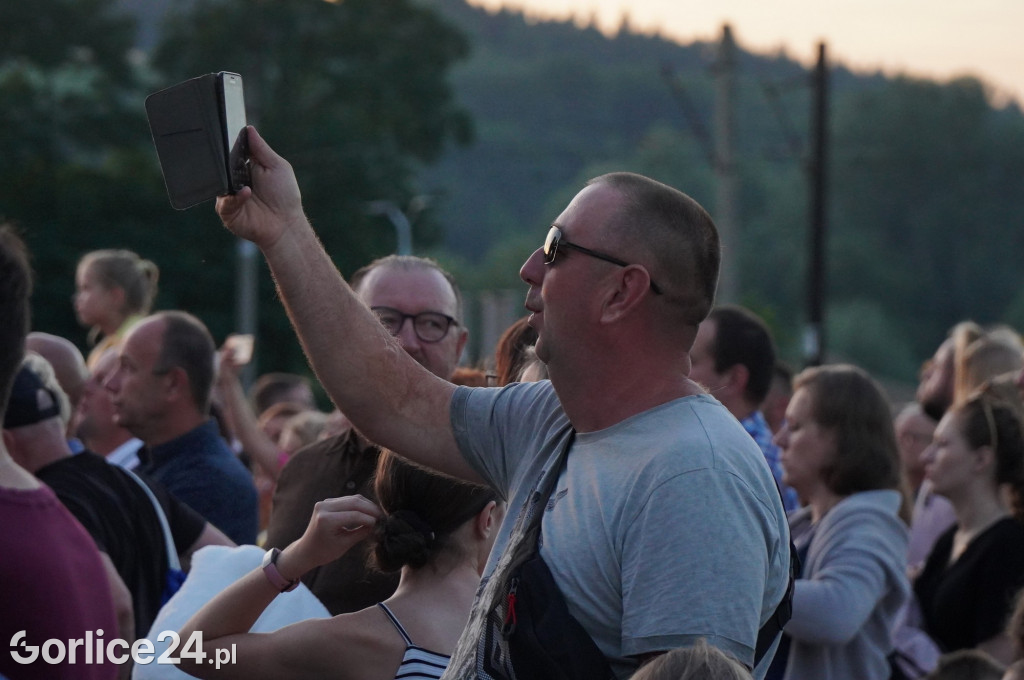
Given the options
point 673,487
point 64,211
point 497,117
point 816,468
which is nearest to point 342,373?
point 673,487

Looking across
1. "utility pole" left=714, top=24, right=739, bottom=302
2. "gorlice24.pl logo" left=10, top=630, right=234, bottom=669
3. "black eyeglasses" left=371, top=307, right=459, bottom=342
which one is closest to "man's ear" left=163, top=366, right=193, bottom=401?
"black eyeglasses" left=371, top=307, right=459, bottom=342

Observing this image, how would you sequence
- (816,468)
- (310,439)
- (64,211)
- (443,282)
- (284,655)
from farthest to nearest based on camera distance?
(64,211), (310,439), (816,468), (443,282), (284,655)

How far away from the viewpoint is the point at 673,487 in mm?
2273

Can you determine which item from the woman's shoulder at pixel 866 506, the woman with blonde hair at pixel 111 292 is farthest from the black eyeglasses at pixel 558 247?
the woman with blonde hair at pixel 111 292

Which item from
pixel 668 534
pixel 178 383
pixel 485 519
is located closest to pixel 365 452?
pixel 485 519

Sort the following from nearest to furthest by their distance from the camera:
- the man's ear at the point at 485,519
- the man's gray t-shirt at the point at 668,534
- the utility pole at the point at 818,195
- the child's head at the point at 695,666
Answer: the child's head at the point at 695,666 → the man's gray t-shirt at the point at 668,534 → the man's ear at the point at 485,519 → the utility pole at the point at 818,195

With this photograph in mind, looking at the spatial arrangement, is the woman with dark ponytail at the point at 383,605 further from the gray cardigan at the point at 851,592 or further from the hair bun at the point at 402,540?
the gray cardigan at the point at 851,592

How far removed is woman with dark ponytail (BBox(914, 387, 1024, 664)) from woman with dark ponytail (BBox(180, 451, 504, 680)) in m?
2.53

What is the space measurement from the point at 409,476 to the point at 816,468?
2056 millimetres

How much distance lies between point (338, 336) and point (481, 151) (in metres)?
88.5

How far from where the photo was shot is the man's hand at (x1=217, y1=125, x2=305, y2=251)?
2568 millimetres

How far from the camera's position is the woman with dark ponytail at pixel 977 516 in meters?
5.03

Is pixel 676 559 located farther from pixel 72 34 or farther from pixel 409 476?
pixel 72 34

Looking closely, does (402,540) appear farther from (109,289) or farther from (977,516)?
(109,289)
